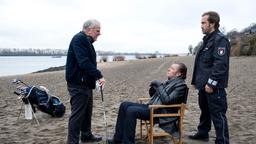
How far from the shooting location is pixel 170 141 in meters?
6.87

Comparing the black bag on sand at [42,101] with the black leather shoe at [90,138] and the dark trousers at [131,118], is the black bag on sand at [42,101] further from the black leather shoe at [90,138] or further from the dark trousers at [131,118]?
the dark trousers at [131,118]

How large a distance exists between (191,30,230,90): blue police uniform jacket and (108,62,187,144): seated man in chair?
11.3 inches

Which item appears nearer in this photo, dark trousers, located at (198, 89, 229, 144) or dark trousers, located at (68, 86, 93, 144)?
dark trousers, located at (198, 89, 229, 144)

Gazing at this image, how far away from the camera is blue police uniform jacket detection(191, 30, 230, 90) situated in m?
5.97

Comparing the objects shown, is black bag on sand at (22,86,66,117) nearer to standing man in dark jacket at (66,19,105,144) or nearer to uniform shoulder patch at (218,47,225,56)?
standing man in dark jacket at (66,19,105,144)

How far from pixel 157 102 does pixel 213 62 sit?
3.35 ft

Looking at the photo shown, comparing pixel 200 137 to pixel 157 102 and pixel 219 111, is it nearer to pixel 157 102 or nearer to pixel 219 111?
pixel 219 111

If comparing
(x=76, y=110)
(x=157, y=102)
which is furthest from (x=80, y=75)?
(x=157, y=102)

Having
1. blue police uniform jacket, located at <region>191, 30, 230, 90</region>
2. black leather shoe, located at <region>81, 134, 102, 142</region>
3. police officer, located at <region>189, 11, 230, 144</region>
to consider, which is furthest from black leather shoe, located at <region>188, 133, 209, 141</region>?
black leather shoe, located at <region>81, 134, 102, 142</region>

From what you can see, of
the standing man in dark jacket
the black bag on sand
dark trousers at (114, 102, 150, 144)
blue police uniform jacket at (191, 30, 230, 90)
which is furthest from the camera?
the black bag on sand

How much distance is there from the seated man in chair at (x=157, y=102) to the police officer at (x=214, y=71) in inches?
12.7

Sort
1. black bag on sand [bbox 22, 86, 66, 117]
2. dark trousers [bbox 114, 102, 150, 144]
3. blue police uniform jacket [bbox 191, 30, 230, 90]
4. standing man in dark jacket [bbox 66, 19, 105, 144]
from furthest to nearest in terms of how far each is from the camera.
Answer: black bag on sand [bbox 22, 86, 66, 117] < standing man in dark jacket [bbox 66, 19, 105, 144] < dark trousers [bbox 114, 102, 150, 144] < blue police uniform jacket [bbox 191, 30, 230, 90]

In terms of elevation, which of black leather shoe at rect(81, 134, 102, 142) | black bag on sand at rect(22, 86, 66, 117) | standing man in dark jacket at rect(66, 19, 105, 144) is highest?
standing man in dark jacket at rect(66, 19, 105, 144)

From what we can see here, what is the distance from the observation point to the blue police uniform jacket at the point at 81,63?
242 inches
